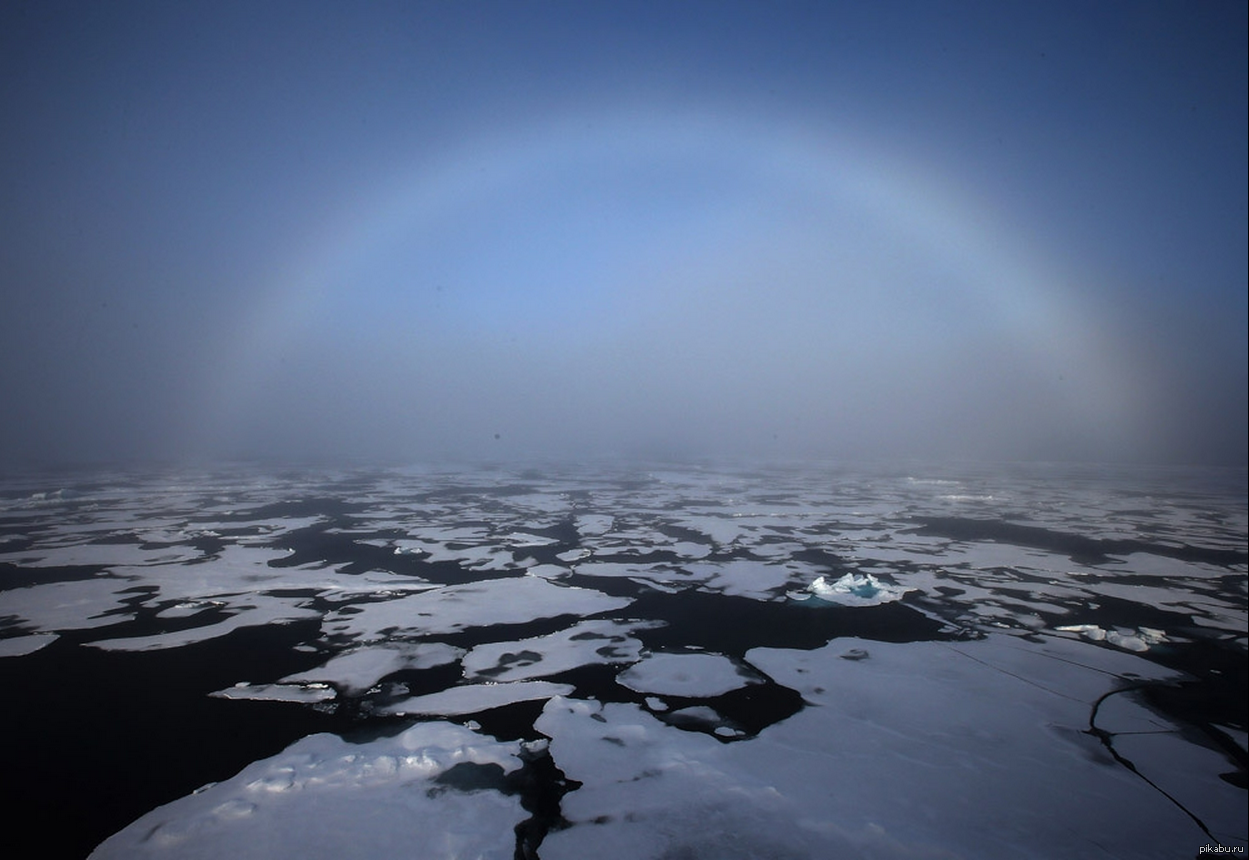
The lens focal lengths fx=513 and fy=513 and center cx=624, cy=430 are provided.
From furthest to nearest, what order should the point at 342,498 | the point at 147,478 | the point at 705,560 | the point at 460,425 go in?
the point at 460,425 < the point at 147,478 < the point at 342,498 < the point at 705,560

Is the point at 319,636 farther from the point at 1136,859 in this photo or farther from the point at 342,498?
the point at 342,498

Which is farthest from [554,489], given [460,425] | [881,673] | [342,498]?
[460,425]

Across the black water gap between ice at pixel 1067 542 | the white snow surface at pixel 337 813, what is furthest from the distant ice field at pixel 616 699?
the black water gap between ice at pixel 1067 542

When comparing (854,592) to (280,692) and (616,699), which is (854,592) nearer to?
(616,699)

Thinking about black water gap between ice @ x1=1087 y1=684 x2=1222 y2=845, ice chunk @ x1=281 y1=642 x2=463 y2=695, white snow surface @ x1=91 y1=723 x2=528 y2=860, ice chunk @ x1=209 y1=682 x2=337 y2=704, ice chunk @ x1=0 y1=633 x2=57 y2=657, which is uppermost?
black water gap between ice @ x1=1087 y1=684 x2=1222 y2=845

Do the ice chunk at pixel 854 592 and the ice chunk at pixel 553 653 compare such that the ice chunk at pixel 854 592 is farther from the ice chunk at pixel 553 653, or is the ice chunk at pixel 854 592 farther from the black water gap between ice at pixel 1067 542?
the black water gap between ice at pixel 1067 542

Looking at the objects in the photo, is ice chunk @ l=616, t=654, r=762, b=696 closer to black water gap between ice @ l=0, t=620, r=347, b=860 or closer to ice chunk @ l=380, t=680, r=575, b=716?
ice chunk @ l=380, t=680, r=575, b=716

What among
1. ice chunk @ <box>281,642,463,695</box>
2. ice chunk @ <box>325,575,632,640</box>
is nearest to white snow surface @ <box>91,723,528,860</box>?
ice chunk @ <box>281,642,463,695</box>

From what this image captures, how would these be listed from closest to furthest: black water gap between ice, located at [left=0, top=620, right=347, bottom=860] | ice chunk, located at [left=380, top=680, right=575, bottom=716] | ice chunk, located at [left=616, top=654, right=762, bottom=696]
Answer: black water gap between ice, located at [left=0, top=620, right=347, bottom=860] → ice chunk, located at [left=380, top=680, right=575, bottom=716] → ice chunk, located at [left=616, top=654, right=762, bottom=696]
